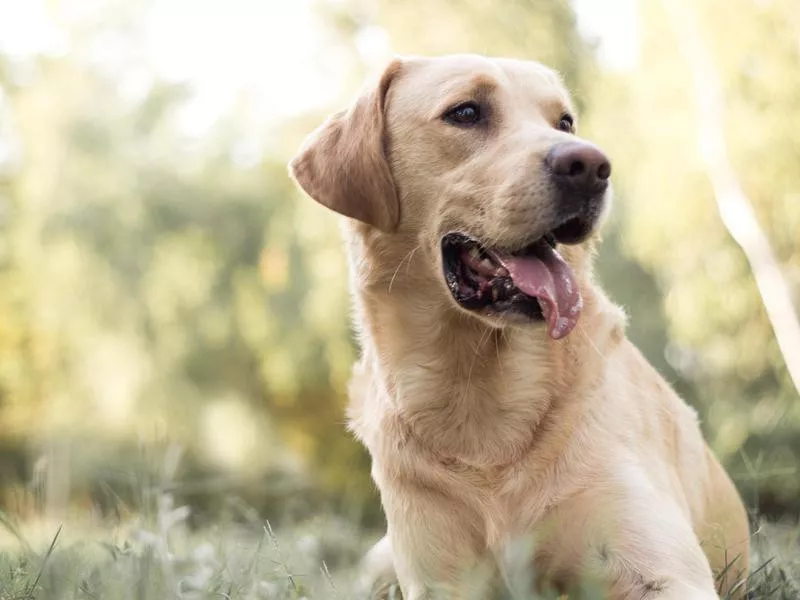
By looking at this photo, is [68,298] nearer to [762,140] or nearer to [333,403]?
[333,403]

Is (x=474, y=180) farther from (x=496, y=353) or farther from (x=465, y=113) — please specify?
(x=496, y=353)

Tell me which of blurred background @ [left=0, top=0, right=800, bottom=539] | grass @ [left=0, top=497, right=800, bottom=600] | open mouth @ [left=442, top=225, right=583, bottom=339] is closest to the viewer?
grass @ [left=0, top=497, right=800, bottom=600]

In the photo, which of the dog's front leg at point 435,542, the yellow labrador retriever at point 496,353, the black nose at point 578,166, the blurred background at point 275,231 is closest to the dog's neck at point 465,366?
the yellow labrador retriever at point 496,353

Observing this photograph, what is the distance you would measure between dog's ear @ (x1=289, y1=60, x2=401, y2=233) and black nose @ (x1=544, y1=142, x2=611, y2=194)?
2.03 ft

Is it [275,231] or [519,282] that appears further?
[275,231]

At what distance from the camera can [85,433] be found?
17.5 meters

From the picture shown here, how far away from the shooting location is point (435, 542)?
10.3 feet

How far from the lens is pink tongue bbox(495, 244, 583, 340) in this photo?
2992 millimetres

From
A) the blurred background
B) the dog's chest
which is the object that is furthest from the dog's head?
the blurred background

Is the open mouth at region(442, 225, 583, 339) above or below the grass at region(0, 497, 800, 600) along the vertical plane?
above

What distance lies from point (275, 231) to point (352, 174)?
14.9 m

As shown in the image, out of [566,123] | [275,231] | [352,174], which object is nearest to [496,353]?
[352,174]

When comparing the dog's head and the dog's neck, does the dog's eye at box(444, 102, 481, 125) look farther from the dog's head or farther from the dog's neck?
the dog's neck

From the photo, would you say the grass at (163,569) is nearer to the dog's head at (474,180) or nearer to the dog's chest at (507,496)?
the dog's chest at (507,496)
